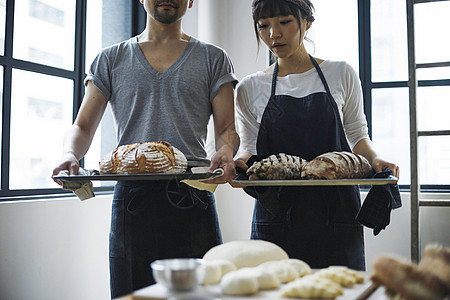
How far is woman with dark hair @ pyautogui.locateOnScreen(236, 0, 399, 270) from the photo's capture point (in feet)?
5.18

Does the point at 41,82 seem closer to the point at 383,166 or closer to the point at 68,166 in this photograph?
the point at 68,166

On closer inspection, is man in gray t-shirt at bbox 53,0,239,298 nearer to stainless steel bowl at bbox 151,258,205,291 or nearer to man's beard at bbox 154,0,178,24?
man's beard at bbox 154,0,178,24

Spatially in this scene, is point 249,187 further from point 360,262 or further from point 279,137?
point 360,262

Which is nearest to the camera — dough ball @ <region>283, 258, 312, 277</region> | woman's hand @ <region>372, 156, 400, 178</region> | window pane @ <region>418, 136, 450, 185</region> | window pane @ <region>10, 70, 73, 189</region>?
dough ball @ <region>283, 258, 312, 277</region>

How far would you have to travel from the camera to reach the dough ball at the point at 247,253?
1040 mm

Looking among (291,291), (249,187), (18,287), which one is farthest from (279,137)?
(18,287)

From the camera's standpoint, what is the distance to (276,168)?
152 cm

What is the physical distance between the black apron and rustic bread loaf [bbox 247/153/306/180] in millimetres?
101

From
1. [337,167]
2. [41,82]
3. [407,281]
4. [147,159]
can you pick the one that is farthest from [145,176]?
[41,82]

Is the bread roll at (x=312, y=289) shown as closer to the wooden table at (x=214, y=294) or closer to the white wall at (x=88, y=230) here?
the wooden table at (x=214, y=294)

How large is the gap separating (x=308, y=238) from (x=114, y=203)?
65 centimetres

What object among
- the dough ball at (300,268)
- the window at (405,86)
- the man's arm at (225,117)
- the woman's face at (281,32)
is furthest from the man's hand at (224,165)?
the window at (405,86)

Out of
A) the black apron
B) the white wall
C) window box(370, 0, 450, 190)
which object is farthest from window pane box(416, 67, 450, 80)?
the black apron

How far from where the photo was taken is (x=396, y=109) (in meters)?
3.34
